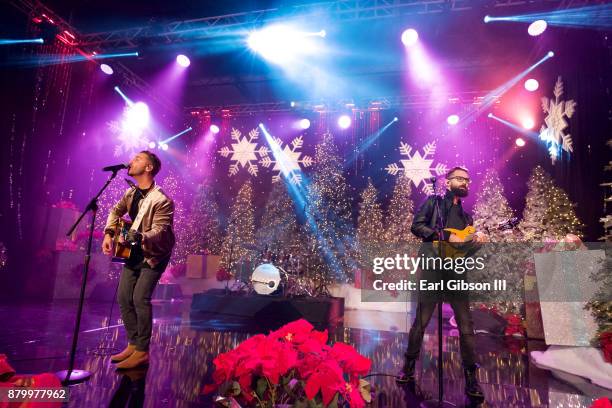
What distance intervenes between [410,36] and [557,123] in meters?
4.15

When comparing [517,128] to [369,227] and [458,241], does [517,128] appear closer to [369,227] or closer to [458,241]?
[369,227]

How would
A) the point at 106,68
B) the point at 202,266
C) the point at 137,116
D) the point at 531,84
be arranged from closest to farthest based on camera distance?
1. the point at 106,68
2. the point at 531,84
3. the point at 202,266
4. the point at 137,116

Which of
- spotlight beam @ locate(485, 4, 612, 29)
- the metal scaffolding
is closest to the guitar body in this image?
the metal scaffolding

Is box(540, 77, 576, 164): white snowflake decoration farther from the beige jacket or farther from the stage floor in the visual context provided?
the beige jacket

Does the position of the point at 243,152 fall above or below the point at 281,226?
above

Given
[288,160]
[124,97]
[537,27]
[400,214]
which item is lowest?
[400,214]

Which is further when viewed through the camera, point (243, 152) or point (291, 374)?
point (243, 152)

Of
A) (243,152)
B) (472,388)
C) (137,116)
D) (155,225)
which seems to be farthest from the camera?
(243,152)

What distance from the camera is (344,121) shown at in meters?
13.9

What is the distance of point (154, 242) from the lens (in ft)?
11.5

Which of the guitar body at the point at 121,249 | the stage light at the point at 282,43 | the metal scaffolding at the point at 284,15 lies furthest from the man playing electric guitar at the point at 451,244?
the stage light at the point at 282,43

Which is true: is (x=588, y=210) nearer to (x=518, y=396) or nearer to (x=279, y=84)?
(x=518, y=396)

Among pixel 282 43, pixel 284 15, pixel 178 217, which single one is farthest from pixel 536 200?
pixel 178 217

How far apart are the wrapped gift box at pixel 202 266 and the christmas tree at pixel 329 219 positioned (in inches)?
136
